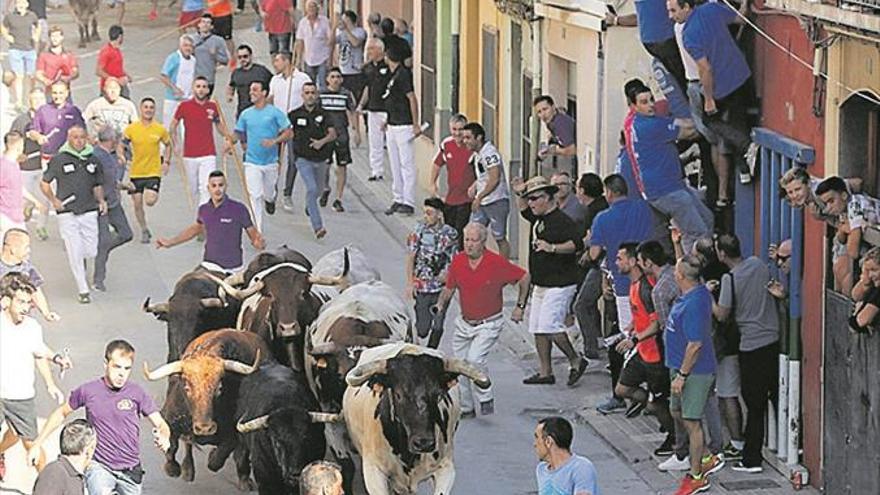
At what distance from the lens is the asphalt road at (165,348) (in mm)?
15703

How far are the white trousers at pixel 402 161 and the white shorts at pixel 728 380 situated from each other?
10.4 meters

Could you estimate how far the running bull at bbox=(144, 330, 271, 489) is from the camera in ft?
47.4

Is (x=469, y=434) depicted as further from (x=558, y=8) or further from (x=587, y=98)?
(x=558, y=8)

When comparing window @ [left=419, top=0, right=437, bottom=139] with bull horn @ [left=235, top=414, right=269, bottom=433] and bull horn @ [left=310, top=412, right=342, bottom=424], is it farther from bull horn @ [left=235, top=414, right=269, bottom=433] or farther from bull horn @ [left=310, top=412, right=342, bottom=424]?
bull horn @ [left=235, top=414, right=269, bottom=433]

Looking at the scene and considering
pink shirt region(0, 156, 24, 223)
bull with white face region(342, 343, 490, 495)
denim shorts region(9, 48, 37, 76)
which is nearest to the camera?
bull with white face region(342, 343, 490, 495)

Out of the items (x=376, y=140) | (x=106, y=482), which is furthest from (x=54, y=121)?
(x=106, y=482)

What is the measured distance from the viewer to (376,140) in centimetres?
2720

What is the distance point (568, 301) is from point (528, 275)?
0.84 metres

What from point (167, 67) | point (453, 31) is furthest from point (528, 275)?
point (167, 67)

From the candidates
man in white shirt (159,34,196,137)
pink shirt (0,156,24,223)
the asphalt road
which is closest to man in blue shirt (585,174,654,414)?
the asphalt road

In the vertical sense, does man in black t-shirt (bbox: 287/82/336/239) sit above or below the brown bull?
below

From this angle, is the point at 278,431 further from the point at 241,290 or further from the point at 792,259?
the point at 792,259

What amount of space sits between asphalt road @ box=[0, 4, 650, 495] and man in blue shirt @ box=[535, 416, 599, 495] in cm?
389

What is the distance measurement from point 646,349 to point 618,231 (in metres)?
1.50
